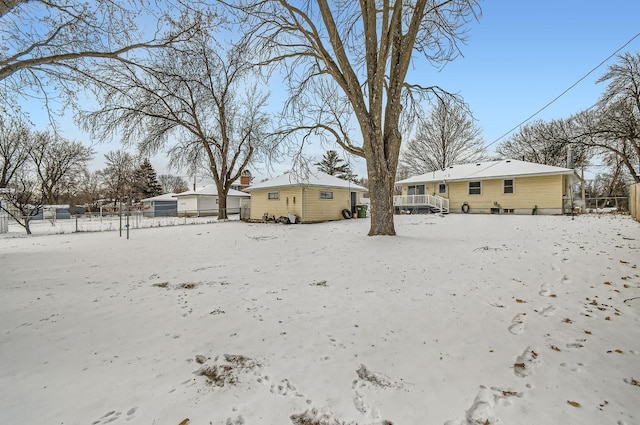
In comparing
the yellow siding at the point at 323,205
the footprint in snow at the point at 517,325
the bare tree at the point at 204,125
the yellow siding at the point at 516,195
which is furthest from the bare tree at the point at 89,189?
the footprint in snow at the point at 517,325

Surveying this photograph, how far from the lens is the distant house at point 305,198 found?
16.4 m

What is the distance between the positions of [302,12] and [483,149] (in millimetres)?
27347

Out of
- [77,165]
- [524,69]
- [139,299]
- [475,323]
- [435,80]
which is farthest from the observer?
[77,165]

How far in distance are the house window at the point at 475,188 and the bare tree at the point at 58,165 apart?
3776 cm

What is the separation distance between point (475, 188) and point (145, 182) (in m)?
42.2

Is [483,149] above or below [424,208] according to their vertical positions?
above

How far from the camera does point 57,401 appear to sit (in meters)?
1.95

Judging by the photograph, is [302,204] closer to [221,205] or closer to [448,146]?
[221,205]

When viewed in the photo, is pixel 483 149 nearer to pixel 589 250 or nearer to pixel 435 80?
pixel 435 80

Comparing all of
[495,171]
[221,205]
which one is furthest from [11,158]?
[495,171]

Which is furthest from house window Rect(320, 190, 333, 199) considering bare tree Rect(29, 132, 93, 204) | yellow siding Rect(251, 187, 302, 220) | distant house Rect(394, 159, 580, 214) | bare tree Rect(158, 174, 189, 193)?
bare tree Rect(158, 174, 189, 193)

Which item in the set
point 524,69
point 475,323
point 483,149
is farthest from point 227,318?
point 483,149

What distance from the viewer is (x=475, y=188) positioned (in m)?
19.2

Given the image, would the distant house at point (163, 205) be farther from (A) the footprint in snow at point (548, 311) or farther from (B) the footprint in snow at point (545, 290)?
(A) the footprint in snow at point (548, 311)
